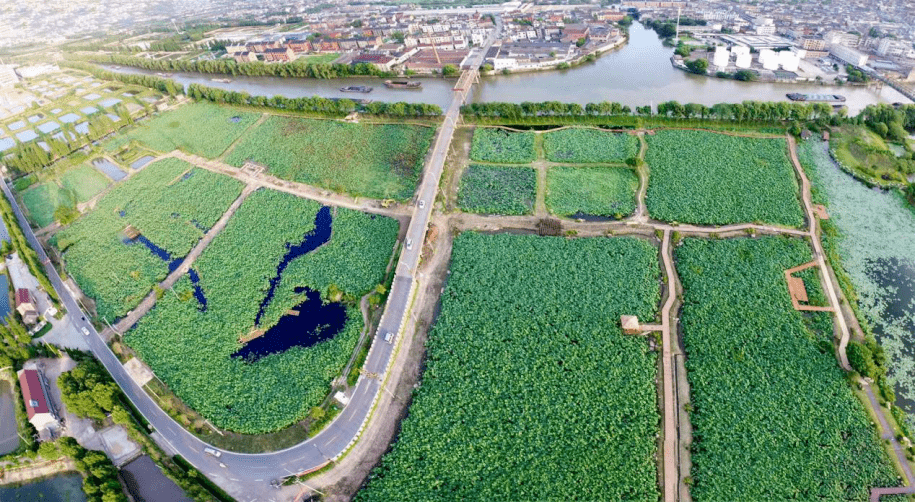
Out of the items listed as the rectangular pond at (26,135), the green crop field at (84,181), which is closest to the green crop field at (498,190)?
the green crop field at (84,181)

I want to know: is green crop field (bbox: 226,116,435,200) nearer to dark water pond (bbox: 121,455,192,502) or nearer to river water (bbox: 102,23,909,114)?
river water (bbox: 102,23,909,114)

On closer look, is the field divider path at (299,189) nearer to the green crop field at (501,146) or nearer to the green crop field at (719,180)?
the green crop field at (501,146)

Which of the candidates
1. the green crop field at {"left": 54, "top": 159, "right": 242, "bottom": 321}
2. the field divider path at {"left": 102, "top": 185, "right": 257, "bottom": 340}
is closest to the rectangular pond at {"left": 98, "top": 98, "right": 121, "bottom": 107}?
the green crop field at {"left": 54, "top": 159, "right": 242, "bottom": 321}

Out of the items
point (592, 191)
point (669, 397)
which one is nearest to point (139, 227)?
point (592, 191)

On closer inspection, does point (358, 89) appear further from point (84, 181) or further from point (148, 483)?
point (148, 483)

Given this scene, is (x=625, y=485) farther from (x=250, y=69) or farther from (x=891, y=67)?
(x=250, y=69)

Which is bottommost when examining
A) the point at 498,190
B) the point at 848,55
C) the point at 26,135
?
the point at 498,190

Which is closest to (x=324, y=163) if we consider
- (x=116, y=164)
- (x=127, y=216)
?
(x=127, y=216)
